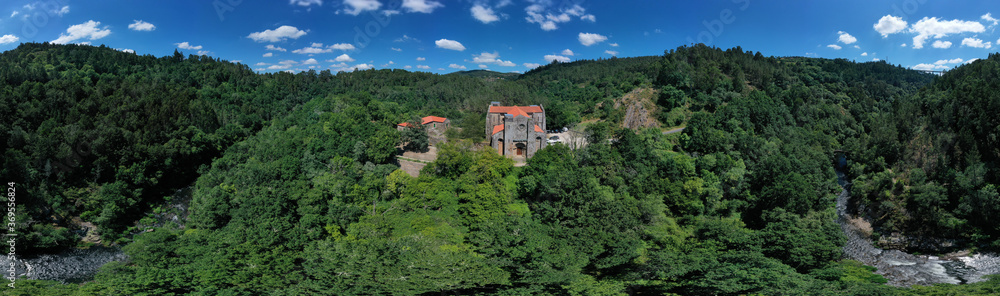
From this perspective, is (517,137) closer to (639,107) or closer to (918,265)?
(918,265)

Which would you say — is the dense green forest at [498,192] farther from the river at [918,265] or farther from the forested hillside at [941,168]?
the river at [918,265]

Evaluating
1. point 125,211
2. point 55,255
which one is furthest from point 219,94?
point 55,255

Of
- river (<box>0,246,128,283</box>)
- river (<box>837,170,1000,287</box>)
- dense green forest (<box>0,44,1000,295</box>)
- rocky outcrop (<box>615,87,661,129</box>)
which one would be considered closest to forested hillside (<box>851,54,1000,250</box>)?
dense green forest (<box>0,44,1000,295</box>)

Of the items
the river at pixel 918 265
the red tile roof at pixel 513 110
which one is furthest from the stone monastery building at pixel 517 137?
the river at pixel 918 265

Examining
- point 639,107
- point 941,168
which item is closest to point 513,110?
point 639,107

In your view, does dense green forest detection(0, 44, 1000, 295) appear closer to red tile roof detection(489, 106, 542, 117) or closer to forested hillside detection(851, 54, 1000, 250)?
forested hillside detection(851, 54, 1000, 250)

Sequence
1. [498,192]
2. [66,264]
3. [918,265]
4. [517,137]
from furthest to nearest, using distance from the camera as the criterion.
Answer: [517,137] < [918,265] < [66,264] < [498,192]
